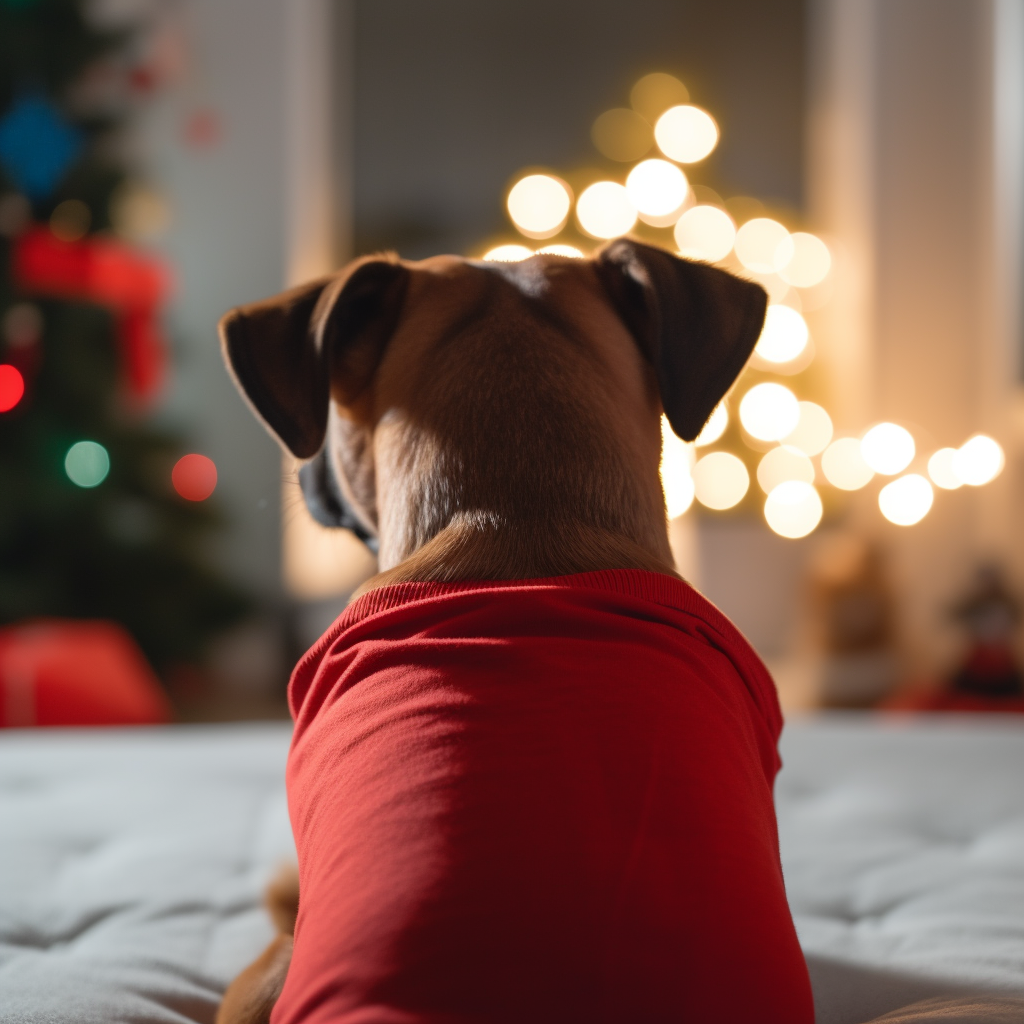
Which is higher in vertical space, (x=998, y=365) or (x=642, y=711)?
(x=998, y=365)

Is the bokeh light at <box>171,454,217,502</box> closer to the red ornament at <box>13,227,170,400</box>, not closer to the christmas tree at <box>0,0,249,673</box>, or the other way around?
the christmas tree at <box>0,0,249,673</box>

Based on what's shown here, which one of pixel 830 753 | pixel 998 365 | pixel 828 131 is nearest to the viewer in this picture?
pixel 830 753

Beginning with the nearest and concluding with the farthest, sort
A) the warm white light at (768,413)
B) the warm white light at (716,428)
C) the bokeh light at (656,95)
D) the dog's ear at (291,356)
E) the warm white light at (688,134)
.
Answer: the dog's ear at (291,356), the warm white light at (716,428), the warm white light at (768,413), the warm white light at (688,134), the bokeh light at (656,95)

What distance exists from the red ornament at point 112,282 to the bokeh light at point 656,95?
6.67 feet

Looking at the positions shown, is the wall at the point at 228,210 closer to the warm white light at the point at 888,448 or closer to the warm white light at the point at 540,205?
the warm white light at the point at 540,205

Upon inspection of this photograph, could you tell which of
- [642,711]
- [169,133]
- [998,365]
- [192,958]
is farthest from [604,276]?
[169,133]

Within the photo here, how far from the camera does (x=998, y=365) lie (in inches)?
143

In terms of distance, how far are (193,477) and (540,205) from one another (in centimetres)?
170

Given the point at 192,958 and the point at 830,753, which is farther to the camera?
the point at 830,753

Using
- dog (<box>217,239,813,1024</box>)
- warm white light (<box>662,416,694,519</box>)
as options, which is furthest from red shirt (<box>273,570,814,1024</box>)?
warm white light (<box>662,416,694,519</box>)

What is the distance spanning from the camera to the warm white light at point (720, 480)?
→ 12.3 feet

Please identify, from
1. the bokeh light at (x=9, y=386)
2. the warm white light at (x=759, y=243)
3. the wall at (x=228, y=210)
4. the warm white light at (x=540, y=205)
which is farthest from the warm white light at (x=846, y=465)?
the bokeh light at (x=9, y=386)

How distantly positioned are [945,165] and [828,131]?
0.50m

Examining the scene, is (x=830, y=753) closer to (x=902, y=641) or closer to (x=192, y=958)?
(x=192, y=958)
